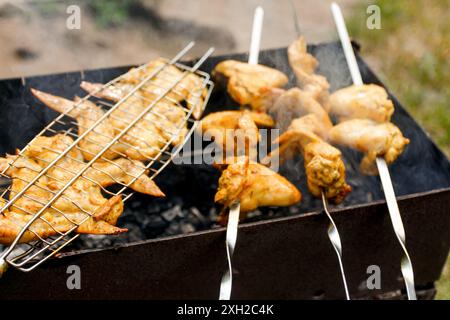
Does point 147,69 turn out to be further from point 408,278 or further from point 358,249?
point 408,278

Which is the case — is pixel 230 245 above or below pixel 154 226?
below

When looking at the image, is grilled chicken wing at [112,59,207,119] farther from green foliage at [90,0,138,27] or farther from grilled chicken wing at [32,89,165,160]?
green foliage at [90,0,138,27]

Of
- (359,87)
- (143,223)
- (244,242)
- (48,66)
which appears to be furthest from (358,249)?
(48,66)

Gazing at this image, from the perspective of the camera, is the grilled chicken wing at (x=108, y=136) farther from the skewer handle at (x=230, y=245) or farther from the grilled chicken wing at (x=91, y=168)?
the skewer handle at (x=230, y=245)

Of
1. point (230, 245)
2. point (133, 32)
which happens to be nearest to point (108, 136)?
point (230, 245)

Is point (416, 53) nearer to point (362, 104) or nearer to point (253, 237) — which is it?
point (362, 104)

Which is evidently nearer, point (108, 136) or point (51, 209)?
point (51, 209)

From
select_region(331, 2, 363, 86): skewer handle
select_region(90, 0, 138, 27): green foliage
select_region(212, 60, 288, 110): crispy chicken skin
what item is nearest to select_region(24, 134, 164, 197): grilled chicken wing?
select_region(212, 60, 288, 110): crispy chicken skin

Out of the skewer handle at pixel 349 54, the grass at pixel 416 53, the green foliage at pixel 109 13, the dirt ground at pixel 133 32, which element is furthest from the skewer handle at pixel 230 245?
the green foliage at pixel 109 13
